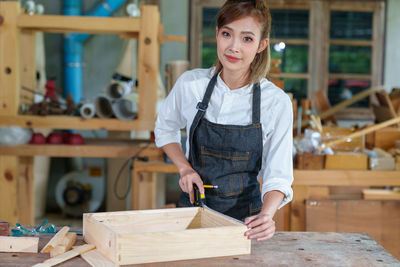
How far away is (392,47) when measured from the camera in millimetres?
6152

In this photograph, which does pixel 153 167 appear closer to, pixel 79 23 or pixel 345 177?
pixel 79 23

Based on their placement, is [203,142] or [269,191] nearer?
[269,191]

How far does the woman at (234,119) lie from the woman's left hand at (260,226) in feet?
0.74

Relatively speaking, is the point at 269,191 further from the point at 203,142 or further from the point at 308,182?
the point at 308,182

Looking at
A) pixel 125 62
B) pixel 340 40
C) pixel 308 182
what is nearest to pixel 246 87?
pixel 308 182

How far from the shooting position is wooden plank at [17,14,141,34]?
3496 millimetres

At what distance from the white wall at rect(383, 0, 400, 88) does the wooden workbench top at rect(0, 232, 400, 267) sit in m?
4.91

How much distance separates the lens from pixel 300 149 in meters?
3.32

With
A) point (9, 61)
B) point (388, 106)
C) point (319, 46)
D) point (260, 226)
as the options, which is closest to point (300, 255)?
point (260, 226)

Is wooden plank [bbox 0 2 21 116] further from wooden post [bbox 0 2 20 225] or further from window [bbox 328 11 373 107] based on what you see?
window [bbox 328 11 373 107]

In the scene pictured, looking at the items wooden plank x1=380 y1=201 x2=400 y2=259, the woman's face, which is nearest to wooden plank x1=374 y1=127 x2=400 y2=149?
wooden plank x1=380 y1=201 x2=400 y2=259

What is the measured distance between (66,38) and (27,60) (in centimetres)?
190

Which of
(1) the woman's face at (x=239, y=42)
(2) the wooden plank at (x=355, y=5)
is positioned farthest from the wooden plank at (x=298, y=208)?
(2) the wooden plank at (x=355, y=5)

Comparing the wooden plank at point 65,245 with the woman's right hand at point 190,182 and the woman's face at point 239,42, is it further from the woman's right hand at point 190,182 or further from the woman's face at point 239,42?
the woman's face at point 239,42
